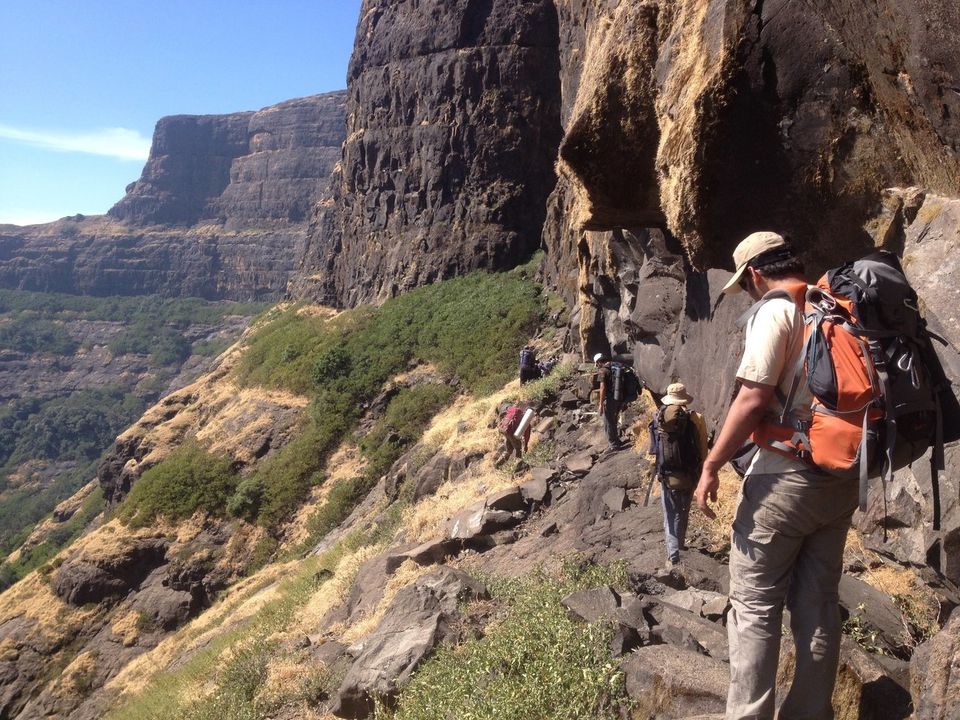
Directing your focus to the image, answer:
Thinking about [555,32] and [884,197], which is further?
[555,32]

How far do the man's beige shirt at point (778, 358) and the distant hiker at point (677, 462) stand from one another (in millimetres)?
2783

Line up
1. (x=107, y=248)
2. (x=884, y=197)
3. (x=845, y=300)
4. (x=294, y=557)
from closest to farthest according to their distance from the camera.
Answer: (x=845, y=300)
(x=884, y=197)
(x=294, y=557)
(x=107, y=248)

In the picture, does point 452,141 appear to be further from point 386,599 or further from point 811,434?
point 811,434

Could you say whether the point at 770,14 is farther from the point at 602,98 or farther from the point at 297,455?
the point at 297,455

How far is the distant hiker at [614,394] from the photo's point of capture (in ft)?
32.9

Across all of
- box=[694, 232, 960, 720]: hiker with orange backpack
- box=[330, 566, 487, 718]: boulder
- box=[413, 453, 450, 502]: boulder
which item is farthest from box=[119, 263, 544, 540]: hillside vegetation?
box=[694, 232, 960, 720]: hiker with orange backpack

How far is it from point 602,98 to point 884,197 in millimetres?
3502

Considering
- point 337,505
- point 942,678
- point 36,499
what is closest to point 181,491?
point 337,505

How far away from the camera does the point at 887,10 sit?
437cm

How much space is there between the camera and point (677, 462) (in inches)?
227

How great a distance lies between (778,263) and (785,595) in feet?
4.94

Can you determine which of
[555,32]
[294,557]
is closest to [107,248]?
[555,32]

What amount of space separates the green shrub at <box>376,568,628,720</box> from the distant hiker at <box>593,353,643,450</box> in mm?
4779

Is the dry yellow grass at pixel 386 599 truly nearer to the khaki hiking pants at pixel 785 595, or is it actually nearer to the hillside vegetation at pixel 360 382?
the khaki hiking pants at pixel 785 595
